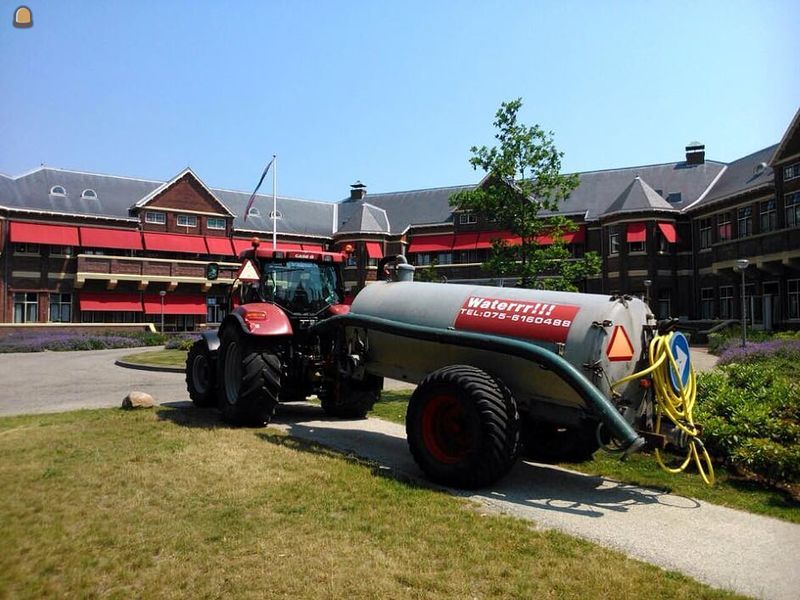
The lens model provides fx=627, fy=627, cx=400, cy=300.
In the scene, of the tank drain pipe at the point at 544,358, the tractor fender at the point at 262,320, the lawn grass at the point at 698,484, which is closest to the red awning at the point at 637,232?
the lawn grass at the point at 698,484

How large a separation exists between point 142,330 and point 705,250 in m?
38.5

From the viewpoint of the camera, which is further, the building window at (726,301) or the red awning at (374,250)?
the red awning at (374,250)

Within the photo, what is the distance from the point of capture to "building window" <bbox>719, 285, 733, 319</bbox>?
119ft

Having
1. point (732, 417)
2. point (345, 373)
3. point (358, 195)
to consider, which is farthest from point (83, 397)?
point (358, 195)

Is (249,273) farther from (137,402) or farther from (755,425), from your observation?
(755,425)

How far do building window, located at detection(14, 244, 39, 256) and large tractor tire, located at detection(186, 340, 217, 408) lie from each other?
3754 cm

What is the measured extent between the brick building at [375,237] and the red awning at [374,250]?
0.43 feet

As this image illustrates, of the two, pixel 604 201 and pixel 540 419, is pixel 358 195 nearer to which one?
pixel 604 201

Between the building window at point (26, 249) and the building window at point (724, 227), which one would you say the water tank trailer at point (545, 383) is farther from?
the building window at point (26, 249)

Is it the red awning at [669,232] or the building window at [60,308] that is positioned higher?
the red awning at [669,232]

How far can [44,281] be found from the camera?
141 feet

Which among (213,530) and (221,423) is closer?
(213,530)

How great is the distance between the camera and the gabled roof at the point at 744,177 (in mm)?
34438

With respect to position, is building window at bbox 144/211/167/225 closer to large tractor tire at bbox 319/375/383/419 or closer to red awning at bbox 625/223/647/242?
red awning at bbox 625/223/647/242
